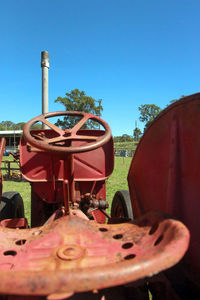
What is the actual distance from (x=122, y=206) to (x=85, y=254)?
1.81 metres

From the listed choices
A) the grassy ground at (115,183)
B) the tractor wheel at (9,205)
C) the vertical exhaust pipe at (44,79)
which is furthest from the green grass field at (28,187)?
the vertical exhaust pipe at (44,79)

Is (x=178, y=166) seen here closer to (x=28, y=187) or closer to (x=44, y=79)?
(x=44, y=79)

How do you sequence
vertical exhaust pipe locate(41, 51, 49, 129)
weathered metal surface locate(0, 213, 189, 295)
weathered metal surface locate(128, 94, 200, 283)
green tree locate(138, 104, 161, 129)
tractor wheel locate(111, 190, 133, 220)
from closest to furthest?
weathered metal surface locate(0, 213, 189, 295) → weathered metal surface locate(128, 94, 200, 283) → tractor wheel locate(111, 190, 133, 220) → vertical exhaust pipe locate(41, 51, 49, 129) → green tree locate(138, 104, 161, 129)

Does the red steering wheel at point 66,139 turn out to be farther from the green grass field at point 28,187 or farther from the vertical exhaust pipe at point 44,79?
the vertical exhaust pipe at point 44,79

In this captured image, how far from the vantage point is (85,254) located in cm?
102

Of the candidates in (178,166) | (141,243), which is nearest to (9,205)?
(141,243)

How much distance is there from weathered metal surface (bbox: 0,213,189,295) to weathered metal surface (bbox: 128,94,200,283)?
13cm

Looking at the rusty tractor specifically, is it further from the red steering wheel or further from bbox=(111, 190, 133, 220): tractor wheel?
bbox=(111, 190, 133, 220): tractor wheel

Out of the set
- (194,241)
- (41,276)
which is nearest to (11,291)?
(41,276)

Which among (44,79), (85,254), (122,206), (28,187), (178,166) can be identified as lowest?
(28,187)

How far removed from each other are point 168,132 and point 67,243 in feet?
2.59

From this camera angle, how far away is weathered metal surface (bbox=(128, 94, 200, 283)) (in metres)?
1.05

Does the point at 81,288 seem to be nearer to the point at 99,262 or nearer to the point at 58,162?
the point at 99,262

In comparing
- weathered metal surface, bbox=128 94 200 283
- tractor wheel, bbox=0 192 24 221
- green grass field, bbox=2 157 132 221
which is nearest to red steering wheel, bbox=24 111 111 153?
weathered metal surface, bbox=128 94 200 283
